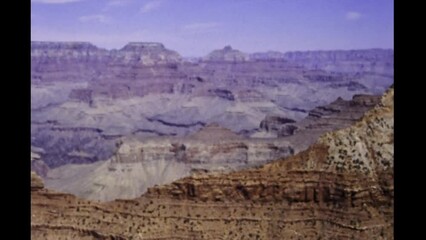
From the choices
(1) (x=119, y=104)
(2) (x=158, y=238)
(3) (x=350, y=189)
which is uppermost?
(1) (x=119, y=104)

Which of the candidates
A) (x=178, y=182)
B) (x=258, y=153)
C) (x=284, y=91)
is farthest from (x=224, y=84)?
(x=178, y=182)

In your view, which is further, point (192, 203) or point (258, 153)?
point (258, 153)

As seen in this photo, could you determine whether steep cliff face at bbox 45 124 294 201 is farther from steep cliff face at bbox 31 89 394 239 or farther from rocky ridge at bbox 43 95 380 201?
steep cliff face at bbox 31 89 394 239

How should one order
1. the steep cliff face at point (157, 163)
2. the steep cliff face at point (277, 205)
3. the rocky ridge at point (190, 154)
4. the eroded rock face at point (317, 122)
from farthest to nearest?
the steep cliff face at point (157, 163)
the rocky ridge at point (190, 154)
the eroded rock face at point (317, 122)
the steep cliff face at point (277, 205)

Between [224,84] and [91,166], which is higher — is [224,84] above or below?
above

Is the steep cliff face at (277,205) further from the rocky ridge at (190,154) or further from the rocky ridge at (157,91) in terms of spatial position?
the rocky ridge at (157,91)

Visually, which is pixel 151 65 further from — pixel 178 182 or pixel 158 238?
pixel 158 238

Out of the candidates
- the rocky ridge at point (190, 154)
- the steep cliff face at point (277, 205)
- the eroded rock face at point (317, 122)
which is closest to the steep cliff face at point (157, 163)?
the rocky ridge at point (190, 154)
